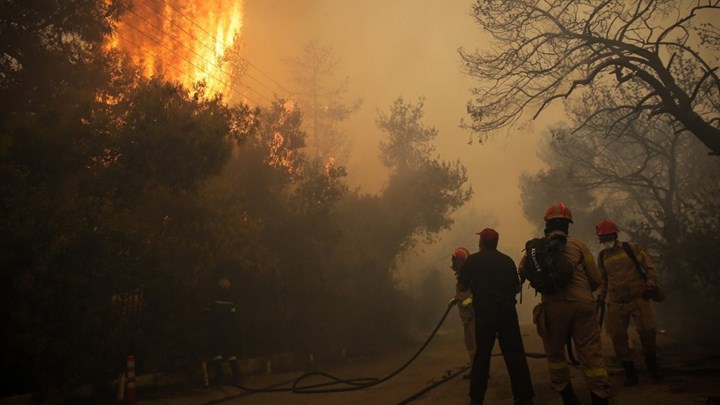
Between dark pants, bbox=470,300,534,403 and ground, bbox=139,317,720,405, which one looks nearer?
dark pants, bbox=470,300,534,403

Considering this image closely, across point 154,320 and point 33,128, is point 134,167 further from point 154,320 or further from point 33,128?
point 154,320

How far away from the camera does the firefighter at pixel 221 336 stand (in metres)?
10.3

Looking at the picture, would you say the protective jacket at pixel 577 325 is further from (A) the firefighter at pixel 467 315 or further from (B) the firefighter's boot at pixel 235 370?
(B) the firefighter's boot at pixel 235 370

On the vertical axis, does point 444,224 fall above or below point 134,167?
above

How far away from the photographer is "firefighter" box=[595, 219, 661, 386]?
6.79 m

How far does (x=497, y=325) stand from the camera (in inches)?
236

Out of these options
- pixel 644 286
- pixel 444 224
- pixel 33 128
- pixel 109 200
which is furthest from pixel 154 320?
pixel 444 224

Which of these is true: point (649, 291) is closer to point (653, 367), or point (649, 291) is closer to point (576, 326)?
point (653, 367)

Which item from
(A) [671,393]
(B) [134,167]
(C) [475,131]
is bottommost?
(A) [671,393]

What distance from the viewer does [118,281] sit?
338 inches

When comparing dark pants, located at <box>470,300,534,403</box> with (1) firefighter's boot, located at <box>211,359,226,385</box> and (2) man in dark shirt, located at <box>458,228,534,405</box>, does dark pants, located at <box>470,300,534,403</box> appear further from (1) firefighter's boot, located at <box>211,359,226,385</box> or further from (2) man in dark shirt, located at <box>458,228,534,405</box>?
(1) firefighter's boot, located at <box>211,359,226,385</box>

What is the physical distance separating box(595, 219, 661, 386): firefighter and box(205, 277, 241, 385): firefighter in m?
7.55

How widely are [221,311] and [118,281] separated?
8.33ft

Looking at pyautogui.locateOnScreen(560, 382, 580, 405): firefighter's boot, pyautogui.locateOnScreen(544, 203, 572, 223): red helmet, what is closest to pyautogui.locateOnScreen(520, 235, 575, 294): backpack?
pyautogui.locateOnScreen(544, 203, 572, 223): red helmet
